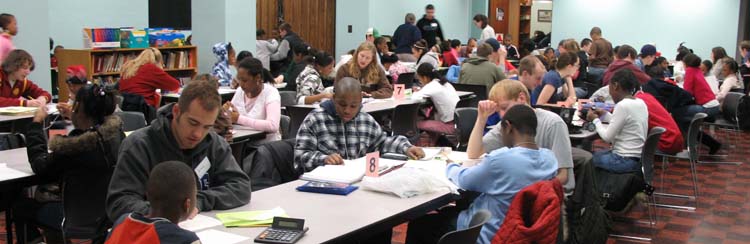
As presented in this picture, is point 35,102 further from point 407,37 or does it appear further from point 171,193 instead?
point 407,37

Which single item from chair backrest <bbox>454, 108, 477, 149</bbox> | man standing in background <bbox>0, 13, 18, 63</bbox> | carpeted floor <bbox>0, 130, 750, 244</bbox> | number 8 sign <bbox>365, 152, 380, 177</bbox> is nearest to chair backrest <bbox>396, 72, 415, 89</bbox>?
carpeted floor <bbox>0, 130, 750, 244</bbox>

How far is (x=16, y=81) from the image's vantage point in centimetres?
697

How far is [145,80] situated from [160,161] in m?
4.80

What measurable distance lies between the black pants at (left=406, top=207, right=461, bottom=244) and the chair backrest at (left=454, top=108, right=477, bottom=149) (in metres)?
2.49

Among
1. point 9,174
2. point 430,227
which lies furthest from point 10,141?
point 430,227

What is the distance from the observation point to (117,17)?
1277 cm

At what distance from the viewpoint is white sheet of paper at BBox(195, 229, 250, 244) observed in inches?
107

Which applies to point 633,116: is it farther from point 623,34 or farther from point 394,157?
point 623,34

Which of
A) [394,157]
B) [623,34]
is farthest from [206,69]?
[623,34]

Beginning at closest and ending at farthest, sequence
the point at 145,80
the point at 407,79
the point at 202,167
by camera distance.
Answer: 1. the point at 202,167
2. the point at 145,80
3. the point at 407,79

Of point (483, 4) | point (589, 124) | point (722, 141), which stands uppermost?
point (483, 4)

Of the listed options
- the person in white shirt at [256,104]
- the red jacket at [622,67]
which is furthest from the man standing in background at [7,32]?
the red jacket at [622,67]

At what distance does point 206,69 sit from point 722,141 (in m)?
7.33

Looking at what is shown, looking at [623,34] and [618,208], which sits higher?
[623,34]
